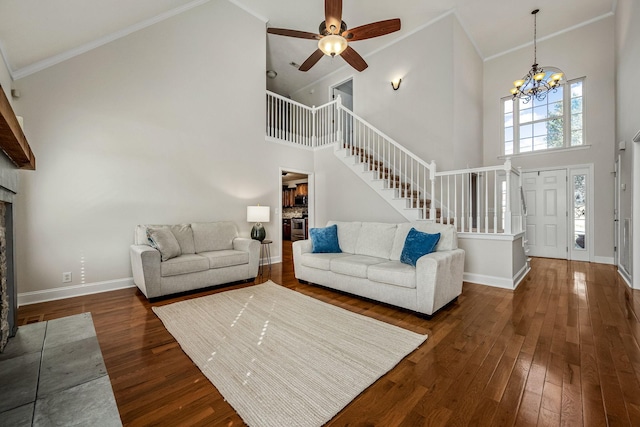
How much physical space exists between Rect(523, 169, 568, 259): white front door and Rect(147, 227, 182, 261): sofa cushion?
711cm

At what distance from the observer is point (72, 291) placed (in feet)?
11.2

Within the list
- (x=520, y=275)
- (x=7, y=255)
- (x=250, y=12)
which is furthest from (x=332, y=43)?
(x=520, y=275)

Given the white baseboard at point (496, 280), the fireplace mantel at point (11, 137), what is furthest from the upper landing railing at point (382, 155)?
the fireplace mantel at point (11, 137)

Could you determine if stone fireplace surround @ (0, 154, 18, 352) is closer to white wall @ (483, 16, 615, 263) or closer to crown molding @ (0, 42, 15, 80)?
crown molding @ (0, 42, 15, 80)

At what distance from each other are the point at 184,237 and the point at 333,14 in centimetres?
345

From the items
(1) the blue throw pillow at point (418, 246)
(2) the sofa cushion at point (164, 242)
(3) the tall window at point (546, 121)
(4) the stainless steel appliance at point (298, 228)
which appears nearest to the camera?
(1) the blue throw pillow at point (418, 246)

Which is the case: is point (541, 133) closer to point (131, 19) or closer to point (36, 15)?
point (131, 19)

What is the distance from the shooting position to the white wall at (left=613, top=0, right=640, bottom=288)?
3.57 m

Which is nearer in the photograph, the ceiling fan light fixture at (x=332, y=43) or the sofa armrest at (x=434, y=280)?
the sofa armrest at (x=434, y=280)

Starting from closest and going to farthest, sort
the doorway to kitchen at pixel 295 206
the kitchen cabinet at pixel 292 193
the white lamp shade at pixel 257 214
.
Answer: the white lamp shade at pixel 257 214 → the doorway to kitchen at pixel 295 206 → the kitchen cabinet at pixel 292 193

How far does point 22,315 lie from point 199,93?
3.71 m

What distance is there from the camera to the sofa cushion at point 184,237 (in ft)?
12.8

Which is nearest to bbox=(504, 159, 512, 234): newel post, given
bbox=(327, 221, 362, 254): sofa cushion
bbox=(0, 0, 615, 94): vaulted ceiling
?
bbox=(327, 221, 362, 254): sofa cushion

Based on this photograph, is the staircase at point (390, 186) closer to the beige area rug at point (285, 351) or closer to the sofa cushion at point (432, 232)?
the sofa cushion at point (432, 232)
